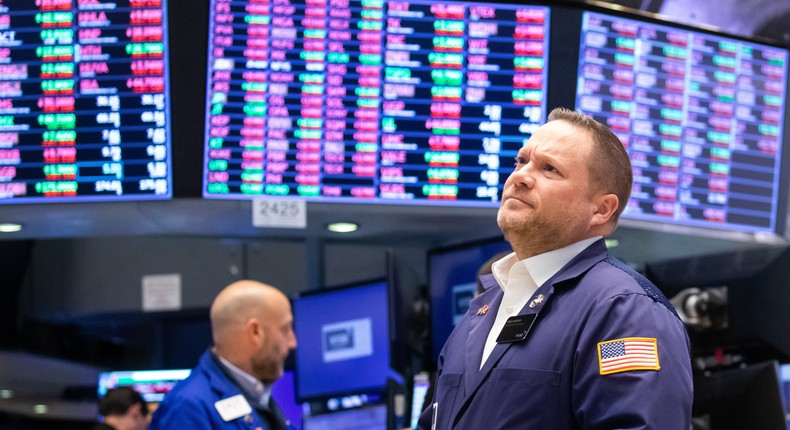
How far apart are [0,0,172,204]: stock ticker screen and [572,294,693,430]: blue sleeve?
8.51ft

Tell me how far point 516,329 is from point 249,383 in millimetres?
2000

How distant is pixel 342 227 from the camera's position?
445 cm

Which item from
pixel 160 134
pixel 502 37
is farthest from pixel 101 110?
pixel 502 37

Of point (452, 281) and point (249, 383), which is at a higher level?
point (452, 281)

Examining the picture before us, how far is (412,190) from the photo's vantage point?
4.15 metres

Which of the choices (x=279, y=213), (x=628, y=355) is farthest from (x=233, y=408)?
(x=628, y=355)

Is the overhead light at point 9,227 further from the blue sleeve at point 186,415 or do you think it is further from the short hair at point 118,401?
the blue sleeve at point 186,415

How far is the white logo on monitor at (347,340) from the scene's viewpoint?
4.45m

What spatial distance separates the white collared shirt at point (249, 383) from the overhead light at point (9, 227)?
3.84ft

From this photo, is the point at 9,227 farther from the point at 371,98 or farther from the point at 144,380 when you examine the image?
the point at 371,98

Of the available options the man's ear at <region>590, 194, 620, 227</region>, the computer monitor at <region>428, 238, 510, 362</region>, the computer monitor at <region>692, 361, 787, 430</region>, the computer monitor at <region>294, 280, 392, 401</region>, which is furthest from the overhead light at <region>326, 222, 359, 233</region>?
the man's ear at <region>590, 194, 620, 227</region>

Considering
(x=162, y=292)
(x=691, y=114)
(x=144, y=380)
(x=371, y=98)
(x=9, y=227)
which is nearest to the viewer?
(x=371, y=98)

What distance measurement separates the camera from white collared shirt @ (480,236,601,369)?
6.44 feet

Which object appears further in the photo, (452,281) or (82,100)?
(452,281)
